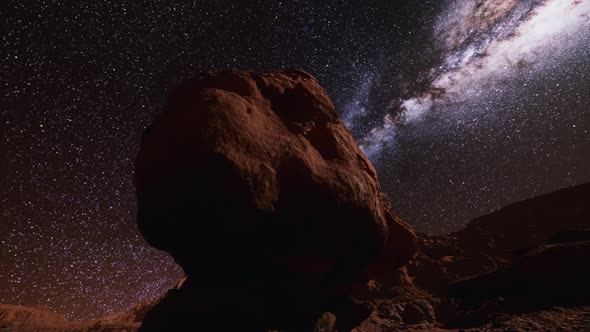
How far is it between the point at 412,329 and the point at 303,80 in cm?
1309

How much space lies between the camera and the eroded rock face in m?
6.82

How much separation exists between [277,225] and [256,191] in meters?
1.39

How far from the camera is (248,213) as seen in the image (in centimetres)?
697

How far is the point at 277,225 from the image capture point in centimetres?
775

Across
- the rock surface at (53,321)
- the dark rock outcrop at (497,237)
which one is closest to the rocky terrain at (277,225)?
the dark rock outcrop at (497,237)

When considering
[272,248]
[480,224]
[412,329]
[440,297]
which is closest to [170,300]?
[272,248]

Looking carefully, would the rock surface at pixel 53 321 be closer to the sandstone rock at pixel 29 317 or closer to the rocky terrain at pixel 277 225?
the sandstone rock at pixel 29 317

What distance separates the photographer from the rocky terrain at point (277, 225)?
22.7ft

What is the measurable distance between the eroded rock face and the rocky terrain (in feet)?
0.12

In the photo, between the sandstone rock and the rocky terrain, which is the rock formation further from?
the sandstone rock

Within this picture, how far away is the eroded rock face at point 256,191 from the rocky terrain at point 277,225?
0.04 meters

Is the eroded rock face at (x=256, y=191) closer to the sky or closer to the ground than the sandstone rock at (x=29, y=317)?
closer to the sky

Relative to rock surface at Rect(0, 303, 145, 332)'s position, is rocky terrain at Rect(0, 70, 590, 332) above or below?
above

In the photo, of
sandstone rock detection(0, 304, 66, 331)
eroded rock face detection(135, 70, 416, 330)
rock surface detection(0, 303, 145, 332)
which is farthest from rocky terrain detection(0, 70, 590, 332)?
sandstone rock detection(0, 304, 66, 331)
